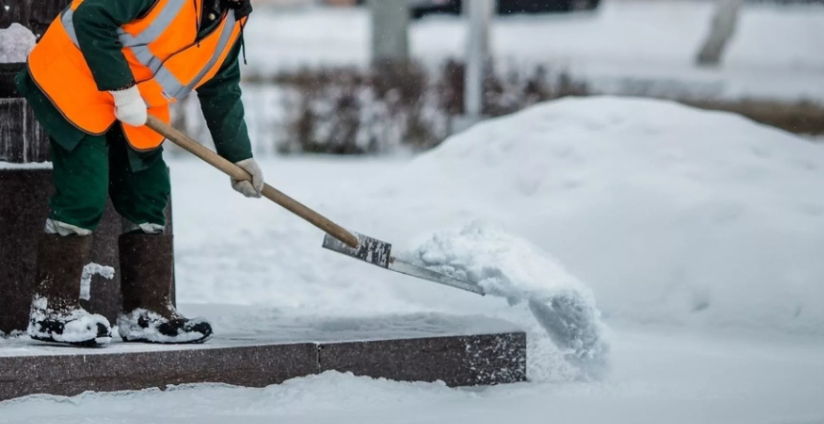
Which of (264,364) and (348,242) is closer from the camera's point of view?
(264,364)

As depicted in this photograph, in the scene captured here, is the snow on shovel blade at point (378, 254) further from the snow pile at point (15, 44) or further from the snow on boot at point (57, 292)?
the snow pile at point (15, 44)

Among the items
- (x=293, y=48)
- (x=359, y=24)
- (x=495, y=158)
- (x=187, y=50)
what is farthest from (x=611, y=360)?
(x=359, y=24)

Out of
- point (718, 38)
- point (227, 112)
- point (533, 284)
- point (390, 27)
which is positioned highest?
point (227, 112)

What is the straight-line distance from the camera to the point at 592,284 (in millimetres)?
6113

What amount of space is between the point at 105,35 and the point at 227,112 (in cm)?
60

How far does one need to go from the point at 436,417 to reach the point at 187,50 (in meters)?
1.36

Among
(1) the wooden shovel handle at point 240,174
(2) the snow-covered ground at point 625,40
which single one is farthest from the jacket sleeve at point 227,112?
(2) the snow-covered ground at point 625,40

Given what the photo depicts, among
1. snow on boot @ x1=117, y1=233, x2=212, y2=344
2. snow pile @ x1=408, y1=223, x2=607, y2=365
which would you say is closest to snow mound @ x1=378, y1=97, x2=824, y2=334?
snow pile @ x1=408, y1=223, x2=607, y2=365

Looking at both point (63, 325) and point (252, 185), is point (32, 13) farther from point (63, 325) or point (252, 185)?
point (63, 325)

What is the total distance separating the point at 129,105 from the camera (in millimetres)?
4168

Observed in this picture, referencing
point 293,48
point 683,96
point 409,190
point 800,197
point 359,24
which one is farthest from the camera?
point 359,24

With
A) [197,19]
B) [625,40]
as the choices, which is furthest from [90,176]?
[625,40]

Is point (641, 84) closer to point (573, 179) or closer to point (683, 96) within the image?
point (683, 96)

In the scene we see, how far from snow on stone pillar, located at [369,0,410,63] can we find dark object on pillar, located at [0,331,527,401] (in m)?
11.8
